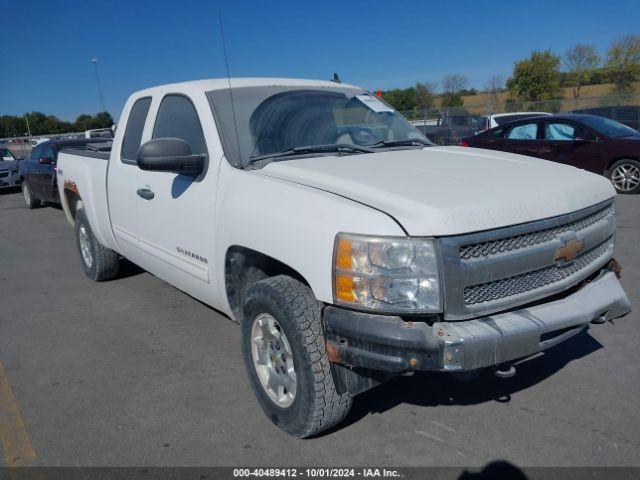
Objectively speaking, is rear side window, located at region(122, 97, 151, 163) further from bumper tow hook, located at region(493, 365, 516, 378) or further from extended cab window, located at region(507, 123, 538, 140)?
extended cab window, located at region(507, 123, 538, 140)

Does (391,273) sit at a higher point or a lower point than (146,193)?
lower

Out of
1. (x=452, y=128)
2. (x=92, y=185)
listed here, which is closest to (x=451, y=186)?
(x=92, y=185)

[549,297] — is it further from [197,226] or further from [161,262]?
[161,262]

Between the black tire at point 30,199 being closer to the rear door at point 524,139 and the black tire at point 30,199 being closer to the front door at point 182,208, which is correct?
the front door at point 182,208

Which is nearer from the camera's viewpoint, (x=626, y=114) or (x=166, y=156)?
(x=166, y=156)

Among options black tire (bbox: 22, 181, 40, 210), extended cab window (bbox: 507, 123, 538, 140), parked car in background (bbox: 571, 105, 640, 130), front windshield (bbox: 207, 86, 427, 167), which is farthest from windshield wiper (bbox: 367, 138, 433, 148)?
parked car in background (bbox: 571, 105, 640, 130)

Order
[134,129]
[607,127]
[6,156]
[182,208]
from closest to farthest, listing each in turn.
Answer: [182,208]
[134,129]
[607,127]
[6,156]

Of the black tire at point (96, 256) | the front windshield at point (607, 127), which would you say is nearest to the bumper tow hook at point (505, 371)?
the black tire at point (96, 256)

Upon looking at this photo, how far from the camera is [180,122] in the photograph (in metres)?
4.17

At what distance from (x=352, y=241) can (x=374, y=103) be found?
233cm

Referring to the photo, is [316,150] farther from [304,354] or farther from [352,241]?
[304,354]

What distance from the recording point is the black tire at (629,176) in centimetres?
1047

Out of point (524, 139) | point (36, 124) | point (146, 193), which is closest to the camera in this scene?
point (146, 193)

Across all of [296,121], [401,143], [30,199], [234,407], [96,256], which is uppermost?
[296,121]
